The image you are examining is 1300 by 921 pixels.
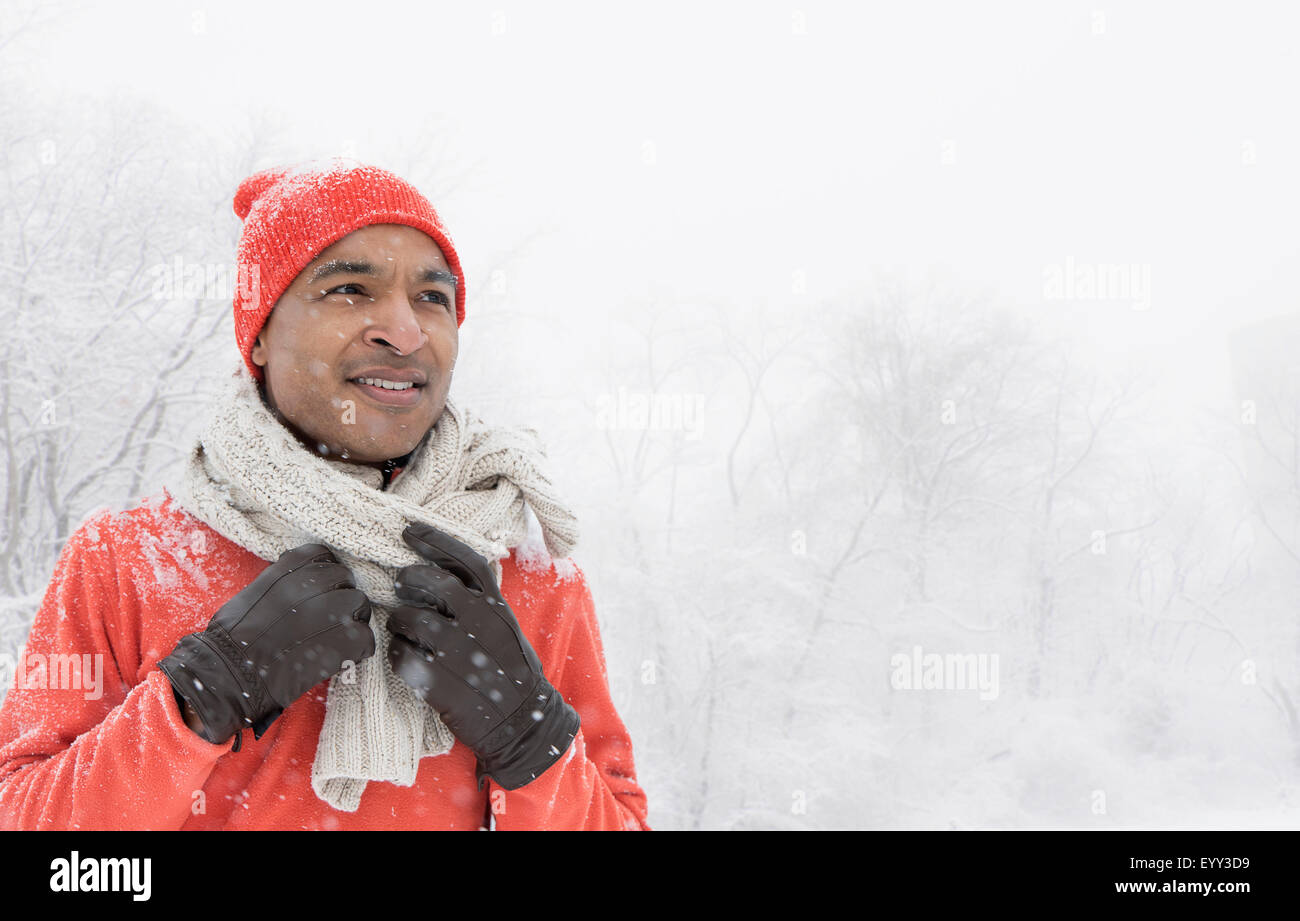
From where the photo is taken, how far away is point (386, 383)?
1.33 m

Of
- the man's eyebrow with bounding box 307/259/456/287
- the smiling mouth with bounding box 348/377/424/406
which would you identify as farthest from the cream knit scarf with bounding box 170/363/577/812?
the man's eyebrow with bounding box 307/259/456/287

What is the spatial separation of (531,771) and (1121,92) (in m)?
45.8

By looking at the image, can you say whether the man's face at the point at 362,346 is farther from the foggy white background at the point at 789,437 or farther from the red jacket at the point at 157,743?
the foggy white background at the point at 789,437

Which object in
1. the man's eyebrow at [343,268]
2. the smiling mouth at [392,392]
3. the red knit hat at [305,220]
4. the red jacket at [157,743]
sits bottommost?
the red jacket at [157,743]

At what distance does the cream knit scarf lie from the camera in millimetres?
1250

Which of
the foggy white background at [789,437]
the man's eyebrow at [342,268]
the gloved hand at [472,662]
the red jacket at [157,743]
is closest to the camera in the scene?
the red jacket at [157,743]

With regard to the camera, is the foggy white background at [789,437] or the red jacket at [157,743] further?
the foggy white background at [789,437]

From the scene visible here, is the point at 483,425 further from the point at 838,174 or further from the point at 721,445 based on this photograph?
the point at 838,174

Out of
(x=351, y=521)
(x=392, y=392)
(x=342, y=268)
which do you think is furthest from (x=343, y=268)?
(x=351, y=521)

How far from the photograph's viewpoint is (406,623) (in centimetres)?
124

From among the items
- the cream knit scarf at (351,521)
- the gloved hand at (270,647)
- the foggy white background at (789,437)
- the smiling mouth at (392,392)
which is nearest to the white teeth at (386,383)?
the smiling mouth at (392,392)

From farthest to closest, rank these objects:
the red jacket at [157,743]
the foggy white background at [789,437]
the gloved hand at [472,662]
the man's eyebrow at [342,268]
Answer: the foggy white background at [789,437]
the man's eyebrow at [342,268]
the gloved hand at [472,662]
the red jacket at [157,743]

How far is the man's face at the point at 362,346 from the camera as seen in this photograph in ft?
4.31

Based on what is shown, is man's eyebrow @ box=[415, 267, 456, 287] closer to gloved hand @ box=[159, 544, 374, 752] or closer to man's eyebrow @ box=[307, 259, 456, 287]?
man's eyebrow @ box=[307, 259, 456, 287]
